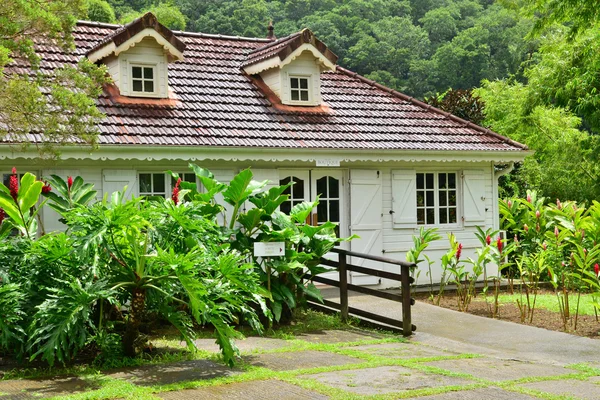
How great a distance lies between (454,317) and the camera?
12.4 meters

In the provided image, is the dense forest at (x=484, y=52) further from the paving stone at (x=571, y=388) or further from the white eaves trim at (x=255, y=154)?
the paving stone at (x=571, y=388)

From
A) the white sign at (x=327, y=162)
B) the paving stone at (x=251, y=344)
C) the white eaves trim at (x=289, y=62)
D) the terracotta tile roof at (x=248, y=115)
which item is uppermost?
the white eaves trim at (x=289, y=62)

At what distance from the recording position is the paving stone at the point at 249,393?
718 centimetres

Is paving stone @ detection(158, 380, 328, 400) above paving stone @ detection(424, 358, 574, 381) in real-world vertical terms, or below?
above

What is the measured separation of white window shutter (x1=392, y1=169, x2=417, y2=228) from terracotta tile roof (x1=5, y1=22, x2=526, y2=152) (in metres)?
0.70

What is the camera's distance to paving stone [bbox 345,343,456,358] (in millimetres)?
9398

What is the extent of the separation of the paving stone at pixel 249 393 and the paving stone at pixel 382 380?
0.43 m

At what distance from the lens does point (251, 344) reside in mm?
9945

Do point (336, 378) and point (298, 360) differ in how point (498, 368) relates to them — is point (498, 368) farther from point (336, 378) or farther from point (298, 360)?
point (298, 360)

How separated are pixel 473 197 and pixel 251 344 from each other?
27.2 feet

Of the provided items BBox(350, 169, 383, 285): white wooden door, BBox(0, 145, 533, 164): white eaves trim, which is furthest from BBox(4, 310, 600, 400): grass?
BBox(350, 169, 383, 285): white wooden door

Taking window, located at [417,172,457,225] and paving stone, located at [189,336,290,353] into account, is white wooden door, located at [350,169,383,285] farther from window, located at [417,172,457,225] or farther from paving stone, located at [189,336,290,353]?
paving stone, located at [189,336,290,353]

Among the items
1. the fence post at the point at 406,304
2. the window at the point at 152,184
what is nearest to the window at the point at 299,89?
the window at the point at 152,184

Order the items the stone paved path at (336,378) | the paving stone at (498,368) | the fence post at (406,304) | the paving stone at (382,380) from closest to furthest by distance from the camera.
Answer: the stone paved path at (336,378) < the paving stone at (382,380) < the paving stone at (498,368) < the fence post at (406,304)
